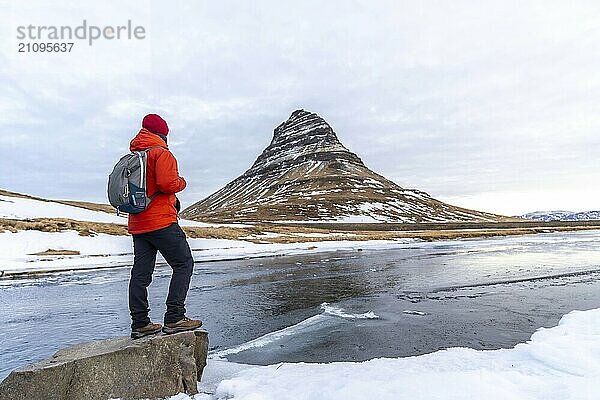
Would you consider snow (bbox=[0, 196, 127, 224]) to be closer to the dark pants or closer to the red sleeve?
the dark pants

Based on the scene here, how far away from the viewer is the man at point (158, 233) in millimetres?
5008

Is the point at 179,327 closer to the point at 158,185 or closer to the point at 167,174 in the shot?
the point at 158,185

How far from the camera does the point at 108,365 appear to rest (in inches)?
181

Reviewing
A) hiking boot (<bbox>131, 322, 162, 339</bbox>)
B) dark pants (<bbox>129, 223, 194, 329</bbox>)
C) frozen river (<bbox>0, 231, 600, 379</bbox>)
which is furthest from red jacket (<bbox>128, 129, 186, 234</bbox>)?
frozen river (<bbox>0, 231, 600, 379</bbox>)

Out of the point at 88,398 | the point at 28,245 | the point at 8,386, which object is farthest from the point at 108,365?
the point at 28,245

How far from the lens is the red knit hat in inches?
211

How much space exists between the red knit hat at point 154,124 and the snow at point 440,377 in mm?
3067

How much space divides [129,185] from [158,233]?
2.14 feet

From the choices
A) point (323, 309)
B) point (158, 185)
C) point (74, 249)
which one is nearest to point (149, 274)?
point (158, 185)

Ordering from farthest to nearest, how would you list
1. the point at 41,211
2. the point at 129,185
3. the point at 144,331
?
1. the point at 41,211
2. the point at 144,331
3. the point at 129,185

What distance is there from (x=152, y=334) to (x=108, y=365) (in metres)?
0.66

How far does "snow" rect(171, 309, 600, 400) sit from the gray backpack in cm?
213

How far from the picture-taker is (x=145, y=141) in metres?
5.20

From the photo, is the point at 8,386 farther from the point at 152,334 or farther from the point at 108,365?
the point at 152,334
